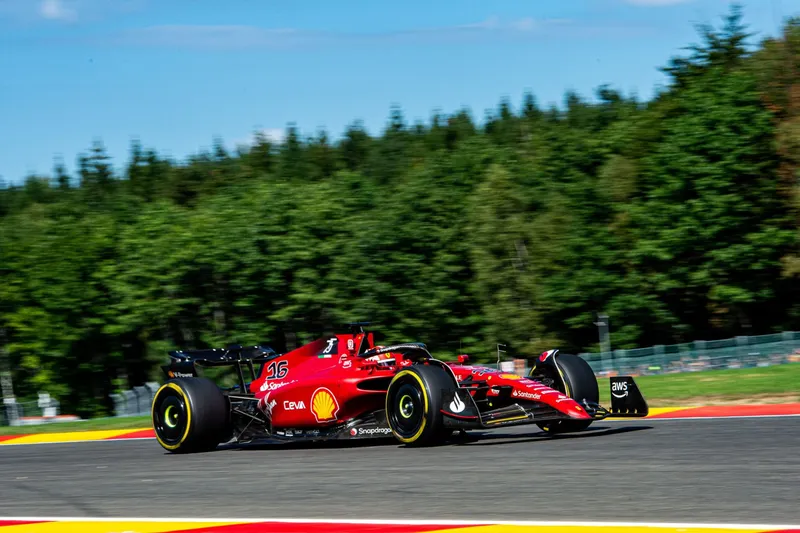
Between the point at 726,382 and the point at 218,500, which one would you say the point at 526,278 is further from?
the point at 218,500

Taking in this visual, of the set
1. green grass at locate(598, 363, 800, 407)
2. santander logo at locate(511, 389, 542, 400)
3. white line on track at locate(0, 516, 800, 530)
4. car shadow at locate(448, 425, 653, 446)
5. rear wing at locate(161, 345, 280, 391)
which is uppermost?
rear wing at locate(161, 345, 280, 391)

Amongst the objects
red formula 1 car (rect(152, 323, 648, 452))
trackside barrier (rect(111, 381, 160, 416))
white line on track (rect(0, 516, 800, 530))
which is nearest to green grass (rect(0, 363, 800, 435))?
red formula 1 car (rect(152, 323, 648, 452))

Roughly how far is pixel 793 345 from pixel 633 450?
676 inches

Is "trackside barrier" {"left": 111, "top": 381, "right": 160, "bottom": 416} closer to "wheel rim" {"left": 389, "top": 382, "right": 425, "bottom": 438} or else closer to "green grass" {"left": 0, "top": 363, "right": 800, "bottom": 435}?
"green grass" {"left": 0, "top": 363, "right": 800, "bottom": 435}

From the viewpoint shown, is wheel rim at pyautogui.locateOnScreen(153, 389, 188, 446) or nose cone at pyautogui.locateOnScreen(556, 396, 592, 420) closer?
nose cone at pyautogui.locateOnScreen(556, 396, 592, 420)

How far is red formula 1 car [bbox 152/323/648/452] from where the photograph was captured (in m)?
11.5

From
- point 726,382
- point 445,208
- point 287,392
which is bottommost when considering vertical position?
point 726,382

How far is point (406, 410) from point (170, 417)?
12.2 ft

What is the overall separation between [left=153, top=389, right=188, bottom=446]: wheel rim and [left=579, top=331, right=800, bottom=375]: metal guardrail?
16073 mm

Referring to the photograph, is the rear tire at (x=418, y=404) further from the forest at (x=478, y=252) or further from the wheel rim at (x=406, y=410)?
the forest at (x=478, y=252)

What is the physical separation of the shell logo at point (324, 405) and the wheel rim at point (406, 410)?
94cm

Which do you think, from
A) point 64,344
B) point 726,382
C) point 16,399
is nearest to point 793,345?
point 726,382

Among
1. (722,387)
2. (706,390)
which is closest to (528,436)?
(706,390)

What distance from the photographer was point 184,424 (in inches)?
536
